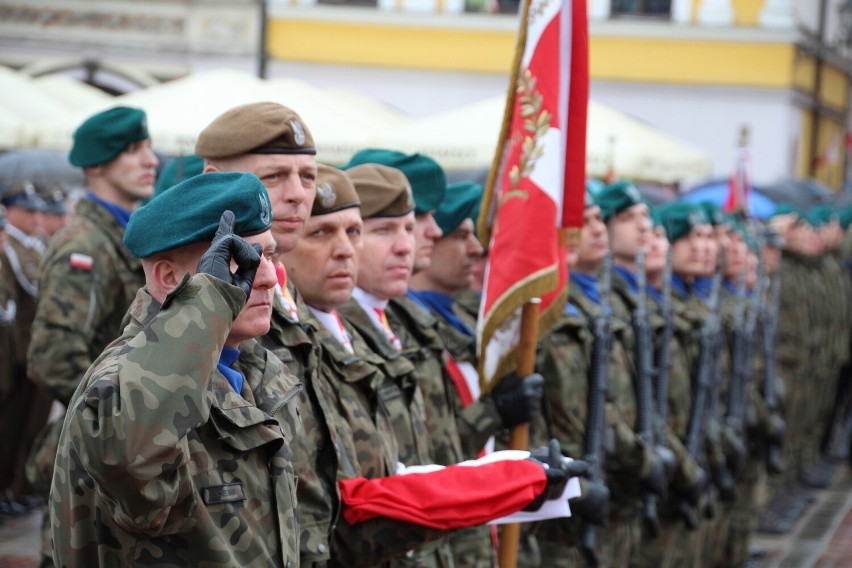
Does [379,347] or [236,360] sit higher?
[236,360]

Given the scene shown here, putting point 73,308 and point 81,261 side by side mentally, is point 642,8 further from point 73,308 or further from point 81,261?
point 73,308

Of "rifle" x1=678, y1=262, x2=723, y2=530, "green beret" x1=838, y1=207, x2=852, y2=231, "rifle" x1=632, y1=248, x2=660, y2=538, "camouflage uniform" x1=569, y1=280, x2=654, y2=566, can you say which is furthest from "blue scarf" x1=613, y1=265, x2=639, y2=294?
"green beret" x1=838, y1=207, x2=852, y2=231

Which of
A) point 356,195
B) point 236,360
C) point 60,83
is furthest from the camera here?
point 60,83

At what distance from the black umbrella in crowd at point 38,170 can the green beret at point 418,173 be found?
246 inches

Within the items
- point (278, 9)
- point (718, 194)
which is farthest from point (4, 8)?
point (718, 194)

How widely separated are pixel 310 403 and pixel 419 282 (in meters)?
1.95

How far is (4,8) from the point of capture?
2372cm

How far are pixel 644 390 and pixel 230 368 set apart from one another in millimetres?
3969

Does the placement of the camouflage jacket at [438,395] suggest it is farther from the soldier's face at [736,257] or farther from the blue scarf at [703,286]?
the soldier's face at [736,257]

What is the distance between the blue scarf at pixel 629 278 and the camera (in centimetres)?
751

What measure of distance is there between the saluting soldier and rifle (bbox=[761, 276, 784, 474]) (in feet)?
16.6

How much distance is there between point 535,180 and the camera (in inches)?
220

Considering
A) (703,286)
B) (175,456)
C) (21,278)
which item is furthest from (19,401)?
(175,456)

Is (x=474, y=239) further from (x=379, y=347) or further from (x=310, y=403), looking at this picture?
(x=310, y=403)
